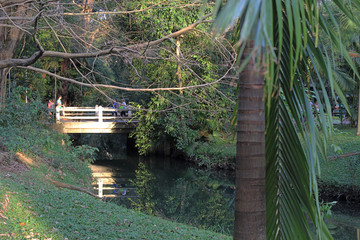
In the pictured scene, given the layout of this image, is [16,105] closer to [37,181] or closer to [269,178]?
[37,181]

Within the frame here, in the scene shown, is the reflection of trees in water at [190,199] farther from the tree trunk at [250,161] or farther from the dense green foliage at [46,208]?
the tree trunk at [250,161]

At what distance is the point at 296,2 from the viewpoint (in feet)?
6.68

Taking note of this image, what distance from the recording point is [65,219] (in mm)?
7734

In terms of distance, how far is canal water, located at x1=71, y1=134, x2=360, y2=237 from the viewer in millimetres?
12820

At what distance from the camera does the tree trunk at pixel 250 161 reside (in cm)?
269

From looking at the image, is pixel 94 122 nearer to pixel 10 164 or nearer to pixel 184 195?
pixel 184 195

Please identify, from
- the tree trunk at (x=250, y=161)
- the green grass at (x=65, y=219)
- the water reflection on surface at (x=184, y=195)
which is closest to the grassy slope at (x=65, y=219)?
the green grass at (x=65, y=219)

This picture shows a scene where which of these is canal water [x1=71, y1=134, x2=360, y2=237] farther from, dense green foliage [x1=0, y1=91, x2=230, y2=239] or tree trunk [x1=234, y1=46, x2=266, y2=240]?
tree trunk [x1=234, y1=46, x2=266, y2=240]

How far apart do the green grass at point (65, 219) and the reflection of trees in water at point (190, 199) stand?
11.2 feet

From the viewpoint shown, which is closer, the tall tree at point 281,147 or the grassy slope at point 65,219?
the tall tree at point 281,147

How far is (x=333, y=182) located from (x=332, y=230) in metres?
4.48

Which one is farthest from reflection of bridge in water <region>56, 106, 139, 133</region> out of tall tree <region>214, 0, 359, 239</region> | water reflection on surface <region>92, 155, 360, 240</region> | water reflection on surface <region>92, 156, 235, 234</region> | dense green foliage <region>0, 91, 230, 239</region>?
tall tree <region>214, 0, 359, 239</region>

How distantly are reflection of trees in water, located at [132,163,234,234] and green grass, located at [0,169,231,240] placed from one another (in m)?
3.41

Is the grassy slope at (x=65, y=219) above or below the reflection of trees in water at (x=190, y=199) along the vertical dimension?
above
